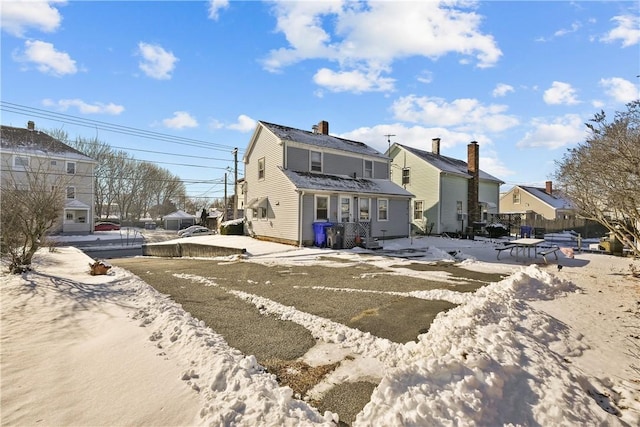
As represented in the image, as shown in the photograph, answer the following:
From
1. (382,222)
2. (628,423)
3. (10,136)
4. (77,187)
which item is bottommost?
(628,423)

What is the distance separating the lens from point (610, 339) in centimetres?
482

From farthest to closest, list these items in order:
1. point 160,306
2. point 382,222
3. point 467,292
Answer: point 382,222
point 467,292
point 160,306

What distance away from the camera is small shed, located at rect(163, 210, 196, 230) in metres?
48.9

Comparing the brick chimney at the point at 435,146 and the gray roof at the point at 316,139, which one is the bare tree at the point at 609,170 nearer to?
the gray roof at the point at 316,139

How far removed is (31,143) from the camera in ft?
109

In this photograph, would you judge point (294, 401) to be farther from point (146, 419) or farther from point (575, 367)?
point (575, 367)

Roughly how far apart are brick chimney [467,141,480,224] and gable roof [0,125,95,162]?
39.4 m

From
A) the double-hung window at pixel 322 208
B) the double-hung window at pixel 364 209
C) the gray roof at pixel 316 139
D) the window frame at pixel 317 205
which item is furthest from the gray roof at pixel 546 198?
the double-hung window at pixel 322 208

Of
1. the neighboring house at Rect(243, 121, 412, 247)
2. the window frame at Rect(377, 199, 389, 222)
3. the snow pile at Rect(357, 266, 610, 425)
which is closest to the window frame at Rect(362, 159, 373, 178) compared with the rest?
the neighboring house at Rect(243, 121, 412, 247)

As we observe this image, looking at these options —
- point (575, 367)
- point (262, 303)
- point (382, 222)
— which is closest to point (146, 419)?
point (262, 303)

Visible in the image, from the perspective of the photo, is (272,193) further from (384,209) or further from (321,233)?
(384,209)

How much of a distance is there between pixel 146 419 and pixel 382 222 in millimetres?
18481

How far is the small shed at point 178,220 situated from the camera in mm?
48875

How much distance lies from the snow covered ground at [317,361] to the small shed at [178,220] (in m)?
45.3
